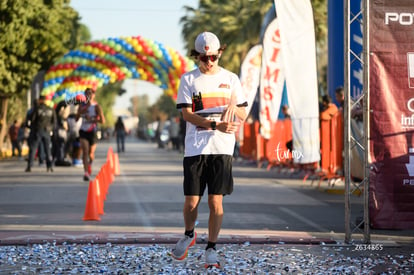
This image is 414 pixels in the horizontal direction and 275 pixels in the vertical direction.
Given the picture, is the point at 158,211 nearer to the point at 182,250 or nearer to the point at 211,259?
the point at 182,250

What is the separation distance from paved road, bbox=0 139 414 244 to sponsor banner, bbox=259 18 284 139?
6.33 ft

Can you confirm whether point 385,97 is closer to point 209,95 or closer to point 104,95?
point 209,95

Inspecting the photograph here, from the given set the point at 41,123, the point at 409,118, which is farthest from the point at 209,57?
the point at 41,123

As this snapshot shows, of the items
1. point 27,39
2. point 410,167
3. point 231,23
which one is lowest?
point 410,167

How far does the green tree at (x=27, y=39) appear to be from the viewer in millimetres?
37219

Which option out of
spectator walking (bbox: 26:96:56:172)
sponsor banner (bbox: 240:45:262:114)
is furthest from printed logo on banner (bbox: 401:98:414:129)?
sponsor banner (bbox: 240:45:262:114)

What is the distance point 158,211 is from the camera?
44.7ft

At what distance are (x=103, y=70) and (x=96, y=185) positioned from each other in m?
21.4

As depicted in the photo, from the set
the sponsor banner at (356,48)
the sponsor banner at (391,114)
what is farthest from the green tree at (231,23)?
the sponsor banner at (391,114)

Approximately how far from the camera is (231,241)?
9891 mm

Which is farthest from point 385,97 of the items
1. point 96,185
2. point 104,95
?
point 104,95

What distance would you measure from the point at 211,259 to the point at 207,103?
1.37m

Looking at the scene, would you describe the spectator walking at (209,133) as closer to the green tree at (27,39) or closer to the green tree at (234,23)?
the green tree at (27,39)

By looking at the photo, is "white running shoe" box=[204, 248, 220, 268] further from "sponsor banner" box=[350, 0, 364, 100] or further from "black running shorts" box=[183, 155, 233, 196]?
"sponsor banner" box=[350, 0, 364, 100]
